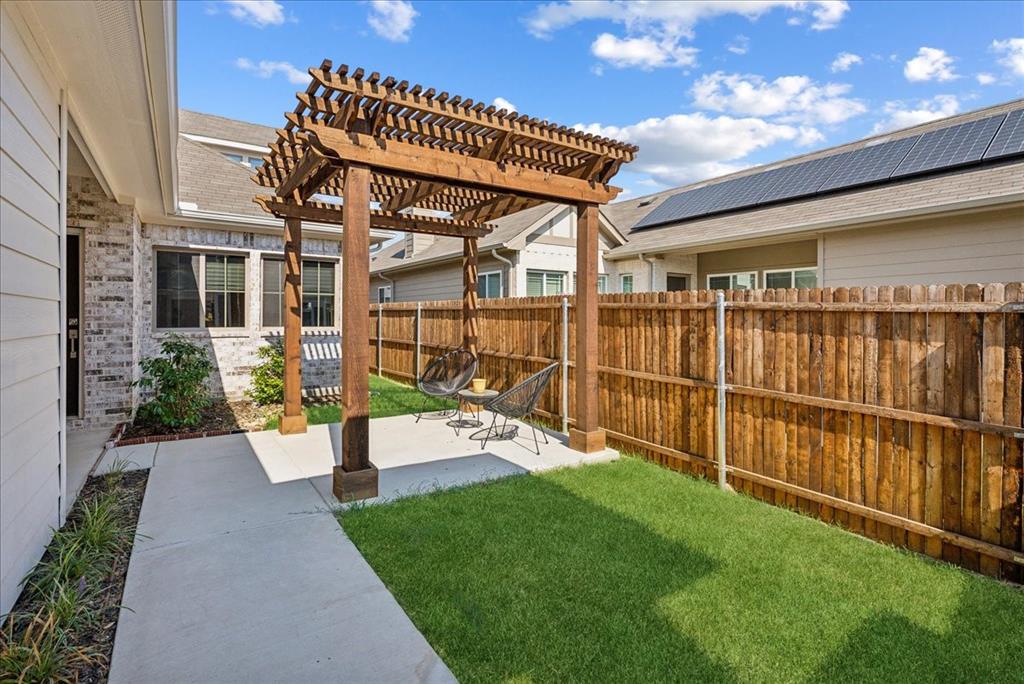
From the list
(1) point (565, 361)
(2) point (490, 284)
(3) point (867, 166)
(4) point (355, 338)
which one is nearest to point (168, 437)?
(4) point (355, 338)

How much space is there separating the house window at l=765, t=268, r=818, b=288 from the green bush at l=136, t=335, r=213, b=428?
9992mm

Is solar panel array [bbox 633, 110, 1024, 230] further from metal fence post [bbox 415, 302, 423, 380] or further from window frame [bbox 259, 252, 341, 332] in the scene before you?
window frame [bbox 259, 252, 341, 332]

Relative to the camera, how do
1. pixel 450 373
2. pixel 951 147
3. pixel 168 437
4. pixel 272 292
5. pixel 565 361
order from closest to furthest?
pixel 168 437 < pixel 565 361 < pixel 450 373 < pixel 951 147 < pixel 272 292

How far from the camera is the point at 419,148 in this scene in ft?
14.6

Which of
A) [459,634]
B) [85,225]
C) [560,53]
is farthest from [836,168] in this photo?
[85,225]

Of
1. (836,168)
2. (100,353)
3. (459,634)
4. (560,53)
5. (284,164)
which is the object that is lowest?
(459,634)

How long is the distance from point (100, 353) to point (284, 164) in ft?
11.6

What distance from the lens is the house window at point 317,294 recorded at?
949 cm

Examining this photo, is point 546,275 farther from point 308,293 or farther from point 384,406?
point 384,406

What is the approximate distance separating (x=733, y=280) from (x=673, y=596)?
9611 millimetres

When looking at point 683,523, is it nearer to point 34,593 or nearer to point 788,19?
point 34,593

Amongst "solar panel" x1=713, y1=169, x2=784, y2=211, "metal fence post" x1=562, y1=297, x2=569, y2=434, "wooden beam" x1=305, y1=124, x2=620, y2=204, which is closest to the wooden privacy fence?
"metal fence post" x1=562, y1=297, x2=569, y2=434

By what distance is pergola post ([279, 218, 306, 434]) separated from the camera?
20.8ft

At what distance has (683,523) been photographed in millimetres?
3746
